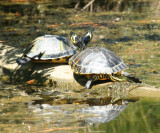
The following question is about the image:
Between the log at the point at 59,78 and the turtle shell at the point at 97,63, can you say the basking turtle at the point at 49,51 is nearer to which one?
the log at the point at 59,78

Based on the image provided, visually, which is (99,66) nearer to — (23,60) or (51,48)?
(51,48)

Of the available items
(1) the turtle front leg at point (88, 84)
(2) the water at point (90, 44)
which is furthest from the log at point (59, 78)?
(2) the water at point (90, 44)

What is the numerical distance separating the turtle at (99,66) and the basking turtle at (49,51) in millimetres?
590

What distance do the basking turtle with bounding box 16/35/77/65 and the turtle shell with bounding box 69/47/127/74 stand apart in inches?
22.3

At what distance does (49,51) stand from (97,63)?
1122mm

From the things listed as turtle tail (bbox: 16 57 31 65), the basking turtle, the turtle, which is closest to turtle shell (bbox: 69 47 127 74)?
the turtle

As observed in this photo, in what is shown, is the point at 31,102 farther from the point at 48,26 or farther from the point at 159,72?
the point at 48,26

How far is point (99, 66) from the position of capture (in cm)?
452

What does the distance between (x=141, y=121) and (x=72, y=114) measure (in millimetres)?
816

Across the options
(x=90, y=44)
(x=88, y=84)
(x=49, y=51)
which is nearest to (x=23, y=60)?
(x=49, y=51)

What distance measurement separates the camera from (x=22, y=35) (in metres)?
8.42

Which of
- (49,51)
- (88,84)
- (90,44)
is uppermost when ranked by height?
(49,51)

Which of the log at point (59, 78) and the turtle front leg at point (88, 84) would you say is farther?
the turtle front leg at point (88, 84)

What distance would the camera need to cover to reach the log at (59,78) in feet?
14.5
